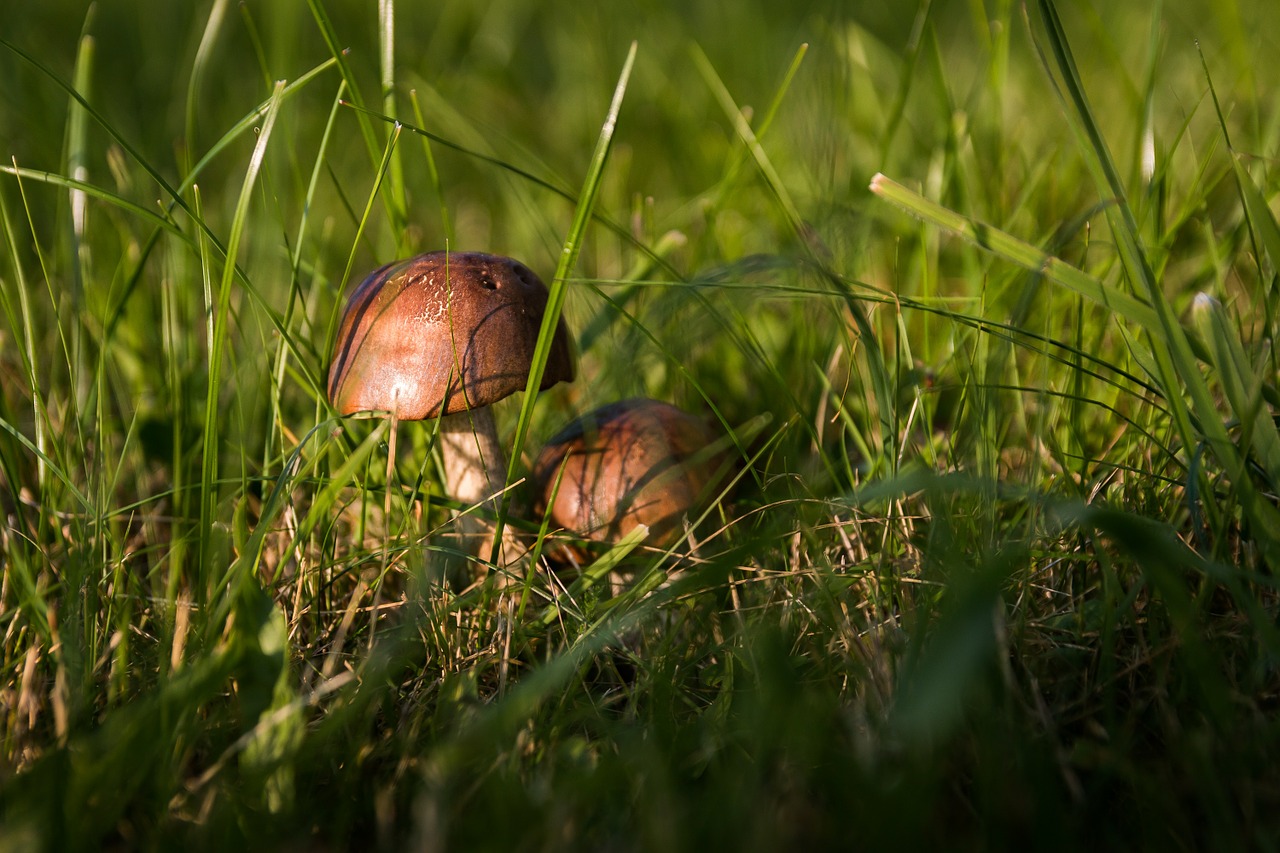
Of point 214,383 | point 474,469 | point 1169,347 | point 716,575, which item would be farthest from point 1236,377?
point 214,383

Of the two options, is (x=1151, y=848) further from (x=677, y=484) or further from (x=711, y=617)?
(x=677, y=484)

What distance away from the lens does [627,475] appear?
75.7 inches

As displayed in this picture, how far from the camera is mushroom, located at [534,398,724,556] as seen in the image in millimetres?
1913

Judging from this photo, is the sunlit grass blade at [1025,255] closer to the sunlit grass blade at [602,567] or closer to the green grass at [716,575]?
the green grass at [716,575]

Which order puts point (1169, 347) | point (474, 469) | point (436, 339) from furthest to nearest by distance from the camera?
point (474, 469) → point (436, 339) → point (1169, 347)

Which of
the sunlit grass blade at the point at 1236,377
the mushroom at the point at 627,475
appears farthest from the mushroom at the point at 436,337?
the sunlit grass blade at the point at 1236,377

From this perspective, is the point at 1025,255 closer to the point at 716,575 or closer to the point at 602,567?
the point at 716,575

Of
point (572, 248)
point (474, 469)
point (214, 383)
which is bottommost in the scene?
point (474, 469)

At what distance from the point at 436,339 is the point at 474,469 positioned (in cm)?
47

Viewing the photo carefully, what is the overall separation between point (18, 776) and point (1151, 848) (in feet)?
4.57

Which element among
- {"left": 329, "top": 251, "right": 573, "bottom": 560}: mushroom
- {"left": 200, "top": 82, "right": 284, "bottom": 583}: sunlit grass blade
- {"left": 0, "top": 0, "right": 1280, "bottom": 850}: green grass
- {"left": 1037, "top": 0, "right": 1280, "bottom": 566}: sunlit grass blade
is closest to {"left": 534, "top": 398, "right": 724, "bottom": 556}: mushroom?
{"left": 0, "top": 0, "right": 1280, "bottom": 850}: green grass

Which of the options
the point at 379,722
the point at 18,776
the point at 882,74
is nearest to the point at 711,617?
the point at 379,722

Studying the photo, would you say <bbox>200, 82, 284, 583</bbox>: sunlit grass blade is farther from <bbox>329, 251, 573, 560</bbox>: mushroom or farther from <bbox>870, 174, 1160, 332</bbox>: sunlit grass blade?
<bbox>870, 174, 1160, 332</bbox>: sunlit grass blade

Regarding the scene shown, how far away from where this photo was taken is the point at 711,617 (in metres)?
1.66
